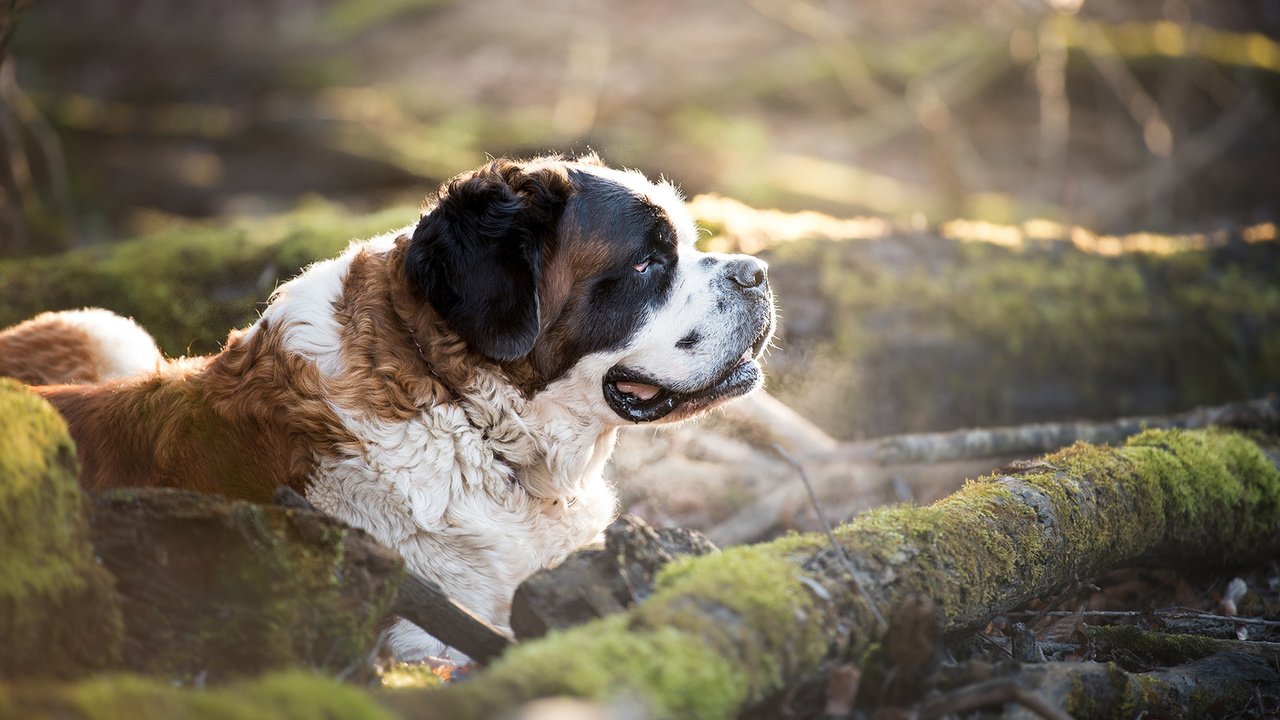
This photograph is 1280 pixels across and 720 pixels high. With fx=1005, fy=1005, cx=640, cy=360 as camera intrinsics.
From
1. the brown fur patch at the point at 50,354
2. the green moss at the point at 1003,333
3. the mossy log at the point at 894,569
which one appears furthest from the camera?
the green moss at the point at 1003,333

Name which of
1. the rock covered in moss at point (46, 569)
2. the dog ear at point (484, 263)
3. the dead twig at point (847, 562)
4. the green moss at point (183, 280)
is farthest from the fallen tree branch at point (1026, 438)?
the rock covered in moss at point (46, 569)

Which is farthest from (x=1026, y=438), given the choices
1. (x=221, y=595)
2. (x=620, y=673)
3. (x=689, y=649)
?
(x=221, y=595)

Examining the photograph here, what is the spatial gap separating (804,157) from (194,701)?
43.0 feet

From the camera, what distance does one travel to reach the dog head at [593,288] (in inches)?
146

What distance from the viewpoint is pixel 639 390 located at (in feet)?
13.7

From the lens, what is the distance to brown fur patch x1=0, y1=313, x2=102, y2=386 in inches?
183

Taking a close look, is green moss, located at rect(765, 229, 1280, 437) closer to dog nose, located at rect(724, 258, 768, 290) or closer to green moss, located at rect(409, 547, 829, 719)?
dog nose, located at rect(724, 258, 768, 290)

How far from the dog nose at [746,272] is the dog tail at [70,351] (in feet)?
8.68

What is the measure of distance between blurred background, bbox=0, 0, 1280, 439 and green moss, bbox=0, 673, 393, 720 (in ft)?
12.4

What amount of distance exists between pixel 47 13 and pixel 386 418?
16.6 metres

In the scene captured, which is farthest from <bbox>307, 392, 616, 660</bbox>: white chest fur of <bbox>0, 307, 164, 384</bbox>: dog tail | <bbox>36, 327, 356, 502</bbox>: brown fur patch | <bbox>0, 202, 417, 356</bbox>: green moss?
<bbox>0, 202, 417, 356</bbox>: green moss

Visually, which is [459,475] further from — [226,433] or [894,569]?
[894,569]

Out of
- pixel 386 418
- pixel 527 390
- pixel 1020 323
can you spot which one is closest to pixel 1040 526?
pixel 527 390

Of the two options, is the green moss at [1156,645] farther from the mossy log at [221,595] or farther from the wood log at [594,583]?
the mossy log at [221,595]
